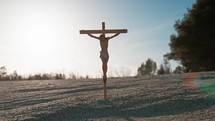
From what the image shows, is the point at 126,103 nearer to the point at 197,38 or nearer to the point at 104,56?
the point at 104,56

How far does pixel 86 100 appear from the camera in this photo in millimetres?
12656

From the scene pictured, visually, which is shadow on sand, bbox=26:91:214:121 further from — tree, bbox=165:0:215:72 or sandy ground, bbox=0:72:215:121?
tree, bbox=165:0:215:72

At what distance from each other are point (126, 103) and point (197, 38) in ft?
63.1

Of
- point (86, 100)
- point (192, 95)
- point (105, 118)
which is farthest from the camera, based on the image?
point (86, 100)

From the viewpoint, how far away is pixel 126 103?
11.7 m

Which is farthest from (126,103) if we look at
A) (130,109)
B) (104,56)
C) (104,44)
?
(104,44)

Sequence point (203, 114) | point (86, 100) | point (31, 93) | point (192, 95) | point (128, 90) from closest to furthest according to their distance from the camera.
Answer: point (203, 114)
point (192, 95)
point (86, 100)
point (128, 90)
point (31, 93)

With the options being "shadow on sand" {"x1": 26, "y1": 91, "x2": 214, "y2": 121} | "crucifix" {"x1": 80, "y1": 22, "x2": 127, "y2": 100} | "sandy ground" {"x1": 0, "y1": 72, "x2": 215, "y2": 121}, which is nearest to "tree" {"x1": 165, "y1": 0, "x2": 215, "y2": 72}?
"sandy ground" {"x1": 0, "y1": 72, "x2": 215, "y2": 121}

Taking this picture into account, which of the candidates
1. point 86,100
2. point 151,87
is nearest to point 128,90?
point 151,87

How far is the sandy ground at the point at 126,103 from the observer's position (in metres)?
10.4

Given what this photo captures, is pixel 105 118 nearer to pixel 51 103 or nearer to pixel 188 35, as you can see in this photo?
pixel 51 103

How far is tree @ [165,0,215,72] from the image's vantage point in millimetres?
→ 29703

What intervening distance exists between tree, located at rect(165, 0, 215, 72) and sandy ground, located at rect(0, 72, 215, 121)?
1495 cm

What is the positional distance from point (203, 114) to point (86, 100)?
3752 mm
